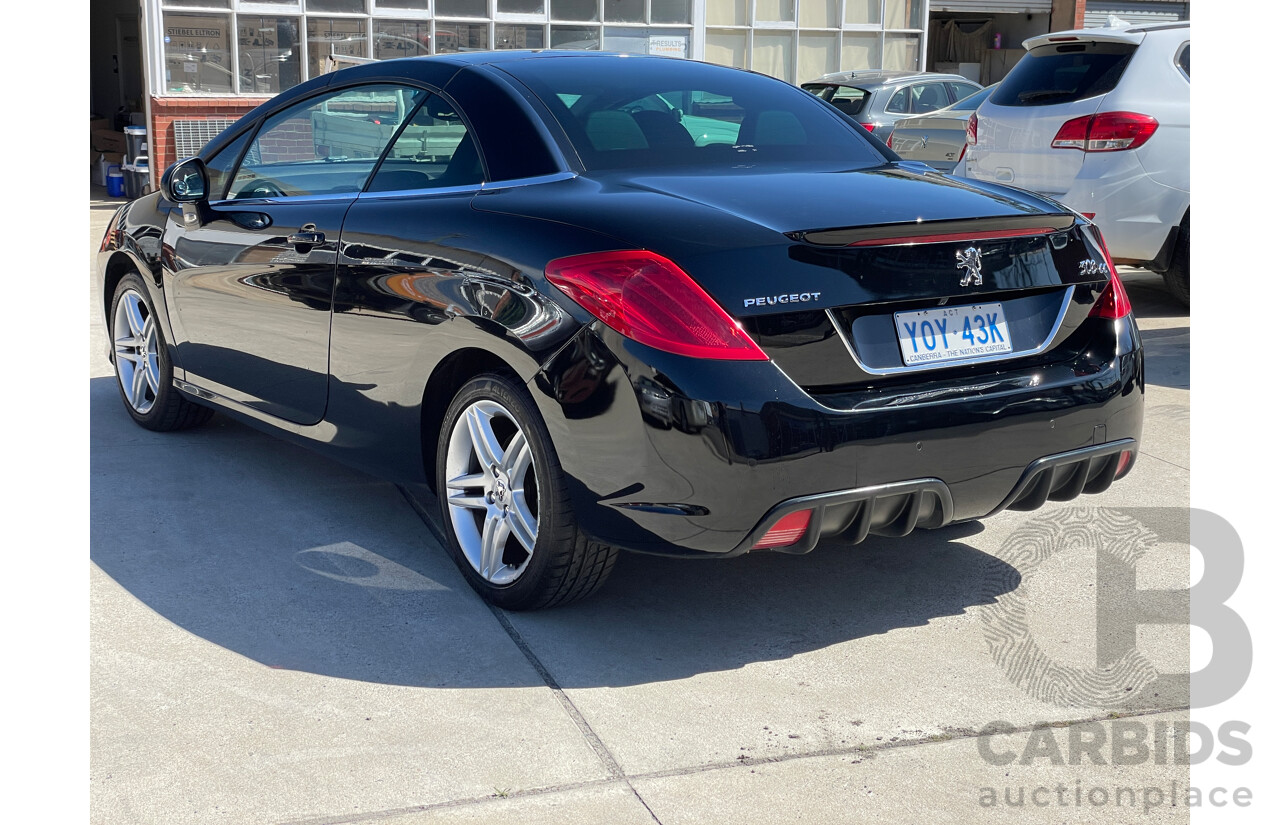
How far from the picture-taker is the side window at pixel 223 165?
4.96 m

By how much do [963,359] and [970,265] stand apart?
23cm

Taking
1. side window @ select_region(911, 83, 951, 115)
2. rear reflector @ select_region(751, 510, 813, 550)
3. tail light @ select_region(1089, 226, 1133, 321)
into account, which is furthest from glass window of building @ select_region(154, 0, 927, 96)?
rear reflector @ select_region(751, 510, 813, 550)

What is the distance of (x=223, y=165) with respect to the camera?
5047 millimetres

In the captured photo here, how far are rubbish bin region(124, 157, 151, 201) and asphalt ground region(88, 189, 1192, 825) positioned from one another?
526 inches

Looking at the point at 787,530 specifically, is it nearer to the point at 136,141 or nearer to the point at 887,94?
the point at 887,94

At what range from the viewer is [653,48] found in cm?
1923

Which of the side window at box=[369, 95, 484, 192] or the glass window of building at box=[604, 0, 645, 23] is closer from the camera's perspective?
the side window at box=[369, 95, 484, 192]

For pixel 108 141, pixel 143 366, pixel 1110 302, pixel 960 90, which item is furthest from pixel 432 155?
pixel 108 141

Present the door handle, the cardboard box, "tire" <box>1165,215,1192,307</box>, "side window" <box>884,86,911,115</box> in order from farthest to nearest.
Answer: the cardboard box, "side window" <box>884,86,911,115</box>, "tire" <box>1165,215,1192,307</box>, the door handle

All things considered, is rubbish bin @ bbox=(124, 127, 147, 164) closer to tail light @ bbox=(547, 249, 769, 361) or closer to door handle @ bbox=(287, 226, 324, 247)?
door handle @ bbox=(287, 226, 324, 247)

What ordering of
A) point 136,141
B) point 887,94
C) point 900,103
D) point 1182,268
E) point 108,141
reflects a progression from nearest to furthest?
point 1182,268 < point 887,94 < point 900,103 < point 136,141 < point 108,141

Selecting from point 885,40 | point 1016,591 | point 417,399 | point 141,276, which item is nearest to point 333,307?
Result: point 417,399

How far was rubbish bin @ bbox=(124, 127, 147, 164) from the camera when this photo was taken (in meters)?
16.9
